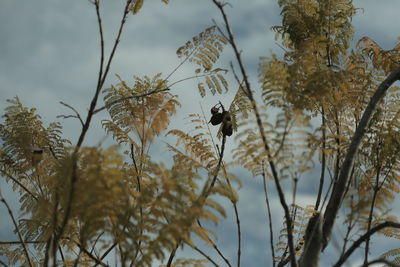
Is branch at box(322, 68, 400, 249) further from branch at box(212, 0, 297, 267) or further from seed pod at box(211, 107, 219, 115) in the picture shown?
seed pod at box(211, 107, 219, 115)

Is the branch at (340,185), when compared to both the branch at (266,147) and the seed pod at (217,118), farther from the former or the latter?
the seed pod at (217,118)

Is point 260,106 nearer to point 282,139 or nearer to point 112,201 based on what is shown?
point 282,139

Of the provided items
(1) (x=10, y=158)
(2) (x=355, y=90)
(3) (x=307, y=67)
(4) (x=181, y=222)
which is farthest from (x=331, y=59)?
(1) (x=10, y=158)

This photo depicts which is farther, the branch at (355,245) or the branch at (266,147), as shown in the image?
the branch at (355,245)

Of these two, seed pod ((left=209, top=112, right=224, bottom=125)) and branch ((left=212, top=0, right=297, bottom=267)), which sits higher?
seed pod ((left=209, top=112, right=224, bottom=125))

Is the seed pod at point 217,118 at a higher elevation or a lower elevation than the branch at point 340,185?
higher

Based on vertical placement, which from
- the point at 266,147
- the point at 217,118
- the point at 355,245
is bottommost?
the point at 355,245

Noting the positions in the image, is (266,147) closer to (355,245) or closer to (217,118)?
(355,245)

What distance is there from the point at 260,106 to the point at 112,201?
0.60 m

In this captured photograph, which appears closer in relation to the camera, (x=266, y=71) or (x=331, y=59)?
(x=266, y=71)

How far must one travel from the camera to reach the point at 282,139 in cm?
174

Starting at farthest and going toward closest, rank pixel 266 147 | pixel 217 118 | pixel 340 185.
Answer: pixel 217 118 → pixel 340 185 → pixel 266 147

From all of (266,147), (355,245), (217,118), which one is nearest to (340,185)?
(355,245)

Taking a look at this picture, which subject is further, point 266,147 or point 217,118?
point 217,118
